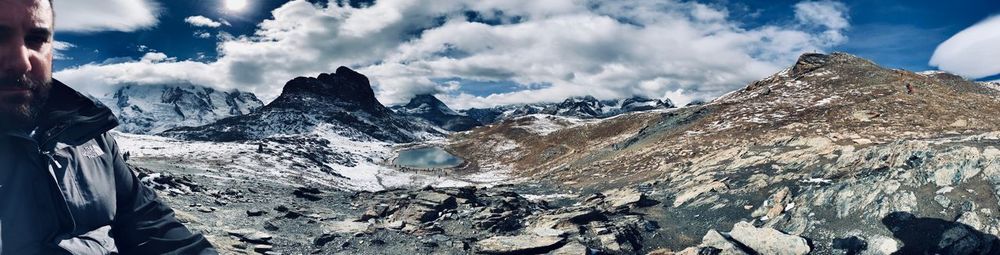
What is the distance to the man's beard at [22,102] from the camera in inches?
98.7

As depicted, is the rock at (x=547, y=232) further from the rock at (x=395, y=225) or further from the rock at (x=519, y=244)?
the rock at (x=395, y=225)

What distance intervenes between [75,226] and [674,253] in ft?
54.9

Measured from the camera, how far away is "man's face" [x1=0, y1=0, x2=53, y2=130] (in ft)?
8.07

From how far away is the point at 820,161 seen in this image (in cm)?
2412

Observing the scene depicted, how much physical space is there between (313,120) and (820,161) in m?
135

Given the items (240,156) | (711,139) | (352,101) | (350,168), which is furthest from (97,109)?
(352,101)

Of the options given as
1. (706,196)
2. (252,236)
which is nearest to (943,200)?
(706,196)

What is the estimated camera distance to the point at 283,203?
29.2m

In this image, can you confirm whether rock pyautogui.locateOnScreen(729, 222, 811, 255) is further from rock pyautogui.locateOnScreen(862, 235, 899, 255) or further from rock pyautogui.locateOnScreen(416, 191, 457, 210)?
rock pyautogui.locateOnScreen(416, 191, 457, 210)

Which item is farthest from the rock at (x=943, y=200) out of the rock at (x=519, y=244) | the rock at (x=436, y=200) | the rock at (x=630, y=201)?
the rock at (x=436, y=200)

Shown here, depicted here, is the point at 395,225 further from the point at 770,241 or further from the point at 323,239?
the point at 770,241

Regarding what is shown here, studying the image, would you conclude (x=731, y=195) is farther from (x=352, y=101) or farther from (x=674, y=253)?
(x=352, y=101)

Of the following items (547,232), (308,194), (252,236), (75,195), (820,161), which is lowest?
(252,236)

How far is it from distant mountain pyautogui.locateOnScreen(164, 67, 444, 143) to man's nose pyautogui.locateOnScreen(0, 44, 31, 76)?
121586 mm
